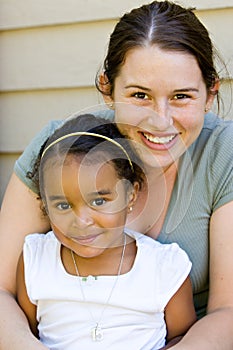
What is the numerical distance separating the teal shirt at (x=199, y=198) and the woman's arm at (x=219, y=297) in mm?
40

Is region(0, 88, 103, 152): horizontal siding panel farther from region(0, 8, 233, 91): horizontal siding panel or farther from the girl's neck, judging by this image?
the girl's neck

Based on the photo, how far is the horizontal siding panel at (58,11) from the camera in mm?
2426

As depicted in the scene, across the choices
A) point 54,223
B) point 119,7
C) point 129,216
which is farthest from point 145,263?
point 119,7

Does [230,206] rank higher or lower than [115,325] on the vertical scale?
higher

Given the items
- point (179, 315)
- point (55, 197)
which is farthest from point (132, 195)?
point (179, 315)

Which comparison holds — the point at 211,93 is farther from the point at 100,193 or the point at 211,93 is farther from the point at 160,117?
the point at 100,193

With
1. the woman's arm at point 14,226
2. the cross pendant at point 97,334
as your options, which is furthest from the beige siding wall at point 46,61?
the cross pendant at point 97,334

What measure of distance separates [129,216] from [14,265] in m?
0.39

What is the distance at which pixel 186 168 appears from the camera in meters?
1.89

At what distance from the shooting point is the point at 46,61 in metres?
2.54

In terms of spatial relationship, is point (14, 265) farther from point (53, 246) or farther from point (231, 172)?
point (231, 172)

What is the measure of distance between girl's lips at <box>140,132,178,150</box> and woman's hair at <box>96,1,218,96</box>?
19cm

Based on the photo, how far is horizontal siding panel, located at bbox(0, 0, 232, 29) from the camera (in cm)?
243

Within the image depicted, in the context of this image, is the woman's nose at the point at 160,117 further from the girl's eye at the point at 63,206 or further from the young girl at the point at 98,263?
the girl's eye at the point at 63,206
